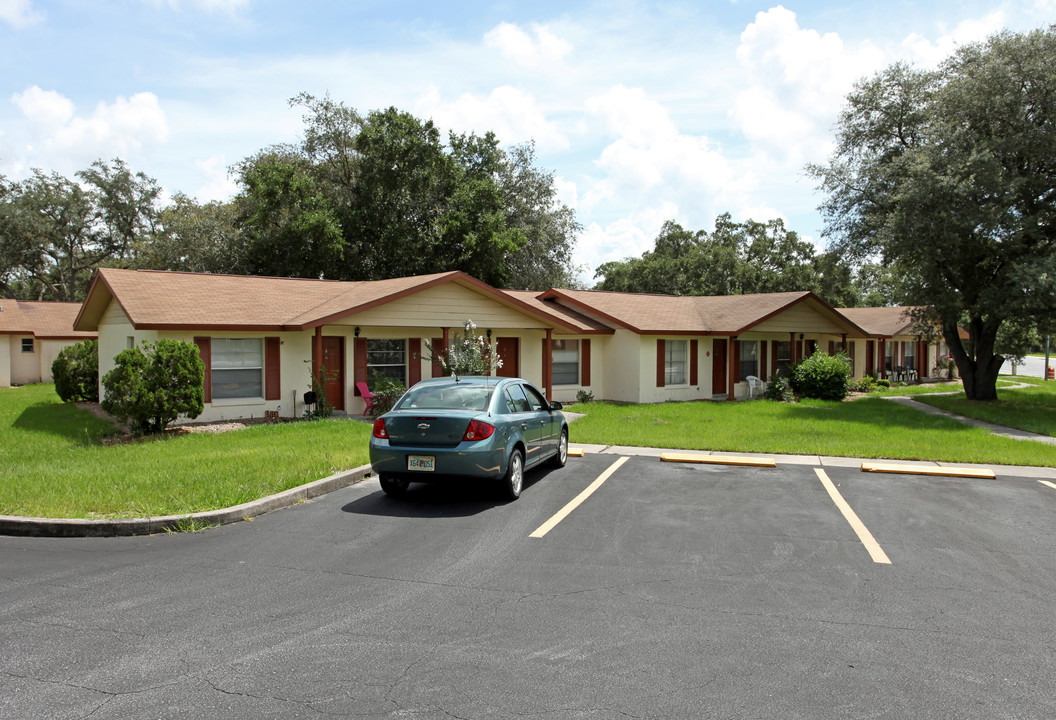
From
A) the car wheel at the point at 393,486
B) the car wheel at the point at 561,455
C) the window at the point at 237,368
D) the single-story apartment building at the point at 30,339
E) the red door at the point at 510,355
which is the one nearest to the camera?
the car wheel at the point at 393,486

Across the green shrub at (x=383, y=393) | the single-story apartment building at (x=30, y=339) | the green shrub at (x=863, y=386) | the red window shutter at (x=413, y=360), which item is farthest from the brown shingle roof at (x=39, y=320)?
the green shrub at (x=863, y=386)

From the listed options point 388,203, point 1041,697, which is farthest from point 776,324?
point 1041,697

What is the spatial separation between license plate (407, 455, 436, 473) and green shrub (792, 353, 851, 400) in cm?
2122

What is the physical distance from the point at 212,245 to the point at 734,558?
115 feet

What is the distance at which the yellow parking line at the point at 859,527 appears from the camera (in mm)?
6801

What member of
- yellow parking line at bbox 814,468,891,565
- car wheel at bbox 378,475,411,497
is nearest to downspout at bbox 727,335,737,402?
yellow parking line at bbox 814,468,891,565

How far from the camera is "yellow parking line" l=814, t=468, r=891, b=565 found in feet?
22.3

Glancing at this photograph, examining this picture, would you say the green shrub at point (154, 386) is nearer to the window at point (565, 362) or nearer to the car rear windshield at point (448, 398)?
the car rear windshield at point (448, 398)

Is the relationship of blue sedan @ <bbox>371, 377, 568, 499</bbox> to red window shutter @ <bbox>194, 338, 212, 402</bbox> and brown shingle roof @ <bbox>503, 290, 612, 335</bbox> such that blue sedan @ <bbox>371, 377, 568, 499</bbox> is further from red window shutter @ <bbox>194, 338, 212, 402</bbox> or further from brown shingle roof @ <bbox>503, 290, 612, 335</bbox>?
brown shingle roof @ <bbox>503, 290, 612, 335</bbox>

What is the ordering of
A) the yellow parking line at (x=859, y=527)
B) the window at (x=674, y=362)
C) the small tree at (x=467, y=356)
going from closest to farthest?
the yellow parking line at (x=859, y=527) → the small tree at (x=467, y=356) → the window at (x=674, y=362)

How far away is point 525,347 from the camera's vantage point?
23594 millimetres

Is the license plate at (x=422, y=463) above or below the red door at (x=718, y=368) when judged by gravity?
below

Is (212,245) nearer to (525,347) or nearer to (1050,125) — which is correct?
(525,347)

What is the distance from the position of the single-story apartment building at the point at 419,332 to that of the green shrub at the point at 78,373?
91 cm
